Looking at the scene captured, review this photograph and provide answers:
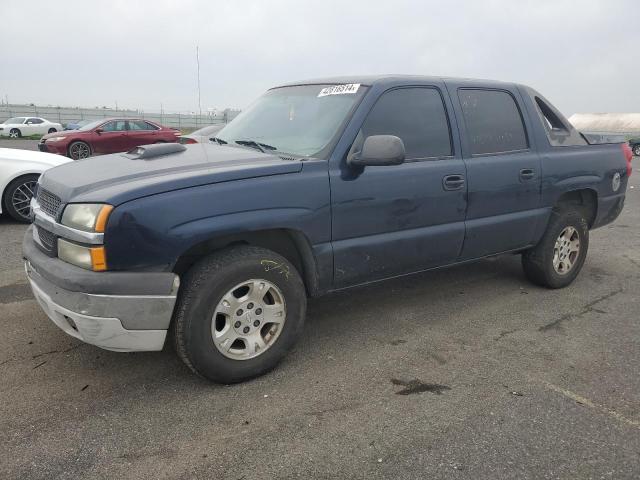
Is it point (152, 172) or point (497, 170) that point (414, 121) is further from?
point (152, 172)

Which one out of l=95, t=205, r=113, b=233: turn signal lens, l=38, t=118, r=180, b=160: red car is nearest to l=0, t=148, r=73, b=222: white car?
l=95, t=205, r=113, b=233: turn signal lens

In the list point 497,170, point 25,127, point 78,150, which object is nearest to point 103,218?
point 497,170

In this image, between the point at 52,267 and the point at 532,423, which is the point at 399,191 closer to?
the point at 532,423

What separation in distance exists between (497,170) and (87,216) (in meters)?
2.90

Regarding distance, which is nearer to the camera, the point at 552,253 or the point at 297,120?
the point at 297,120

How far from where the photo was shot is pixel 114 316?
2.62 m

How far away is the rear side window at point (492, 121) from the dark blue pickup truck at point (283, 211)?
1 centimetres

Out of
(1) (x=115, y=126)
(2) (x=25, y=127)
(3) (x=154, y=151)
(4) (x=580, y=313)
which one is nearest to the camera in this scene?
(3) (x=154, y=151)

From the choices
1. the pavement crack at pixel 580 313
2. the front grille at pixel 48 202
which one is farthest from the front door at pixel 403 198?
the front grille at pixel 48 202

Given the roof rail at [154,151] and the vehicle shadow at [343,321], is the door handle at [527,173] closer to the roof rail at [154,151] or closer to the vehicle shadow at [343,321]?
the vehicle shadow at [343,321]

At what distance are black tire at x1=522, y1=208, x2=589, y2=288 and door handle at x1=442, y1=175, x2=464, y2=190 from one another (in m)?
1.31

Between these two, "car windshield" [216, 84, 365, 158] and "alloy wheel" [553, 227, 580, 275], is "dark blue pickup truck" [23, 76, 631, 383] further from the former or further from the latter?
"alloy wheel" [553, 227, 580, 275]

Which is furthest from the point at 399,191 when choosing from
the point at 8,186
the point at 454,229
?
the point at 8,186

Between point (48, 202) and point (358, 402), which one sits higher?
point (48, 202)
